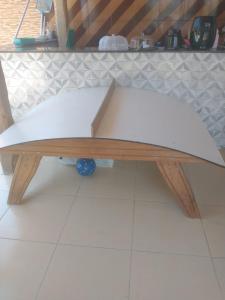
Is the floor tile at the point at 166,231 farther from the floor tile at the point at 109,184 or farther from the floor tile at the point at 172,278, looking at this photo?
the floor tile at the point at 109,184

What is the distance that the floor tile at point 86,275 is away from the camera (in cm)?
124

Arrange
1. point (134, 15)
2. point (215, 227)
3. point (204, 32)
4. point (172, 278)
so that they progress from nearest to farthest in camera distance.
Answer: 1. point (172, 278)
2. point (215, 227)
3. point (204, 32)
4. point (134, 15)

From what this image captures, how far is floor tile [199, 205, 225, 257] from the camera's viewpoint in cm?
147

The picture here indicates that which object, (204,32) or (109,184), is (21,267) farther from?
(204,32)

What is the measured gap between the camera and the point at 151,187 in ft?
6.70

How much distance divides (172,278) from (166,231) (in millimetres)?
330

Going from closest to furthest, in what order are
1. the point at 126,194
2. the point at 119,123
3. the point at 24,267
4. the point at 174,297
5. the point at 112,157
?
1. the point at 174,297
2. the point at 24,267
3. the point at 112,157
4. the point at 119,123
5. the point at 126,194

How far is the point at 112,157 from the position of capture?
153cm

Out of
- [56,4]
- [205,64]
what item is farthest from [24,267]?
[56,4]

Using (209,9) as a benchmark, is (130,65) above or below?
below

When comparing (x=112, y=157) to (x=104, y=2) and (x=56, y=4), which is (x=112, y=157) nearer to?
(x=56, y=4)

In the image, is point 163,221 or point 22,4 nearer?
point 163,221

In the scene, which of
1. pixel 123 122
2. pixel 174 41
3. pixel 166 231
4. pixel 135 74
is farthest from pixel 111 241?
pixel 174 41

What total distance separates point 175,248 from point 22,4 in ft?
A: 15.3
